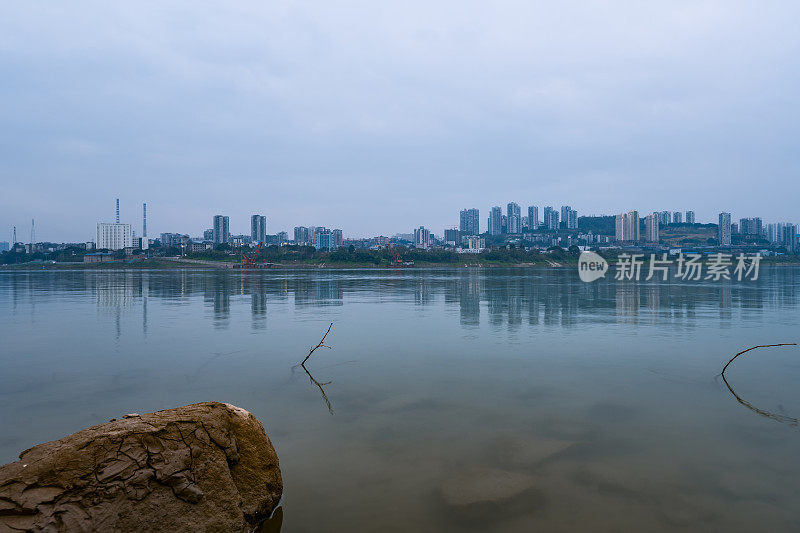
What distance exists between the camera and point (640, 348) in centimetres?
1689

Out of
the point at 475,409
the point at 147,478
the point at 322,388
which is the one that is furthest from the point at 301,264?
the point at 147,478

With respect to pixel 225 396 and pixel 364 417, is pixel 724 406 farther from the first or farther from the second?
pixel 225 396

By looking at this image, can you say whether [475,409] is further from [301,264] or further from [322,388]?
[301,264]

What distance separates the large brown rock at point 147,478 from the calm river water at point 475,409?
103 cm

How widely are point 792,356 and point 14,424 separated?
2123 cm

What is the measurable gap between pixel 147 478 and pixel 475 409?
22.5ft

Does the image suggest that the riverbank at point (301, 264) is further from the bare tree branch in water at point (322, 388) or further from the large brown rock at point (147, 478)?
the large brown rock at point (147, 478)

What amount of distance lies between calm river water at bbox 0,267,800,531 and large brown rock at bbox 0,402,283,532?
1.03 metres

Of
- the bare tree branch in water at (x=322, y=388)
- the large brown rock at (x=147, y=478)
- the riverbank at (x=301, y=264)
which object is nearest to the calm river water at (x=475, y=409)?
the bare tree branch in water at (x=322, y=388)

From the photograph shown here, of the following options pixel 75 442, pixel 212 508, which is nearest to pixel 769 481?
pixel 212 508

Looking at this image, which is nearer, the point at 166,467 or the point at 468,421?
the point at 166,467

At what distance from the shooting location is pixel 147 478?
496cm

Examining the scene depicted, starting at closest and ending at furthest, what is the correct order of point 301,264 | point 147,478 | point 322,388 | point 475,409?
point 147,478 → point 475,409 → point 322,388 → point 301,264

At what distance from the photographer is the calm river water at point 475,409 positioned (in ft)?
21.5
